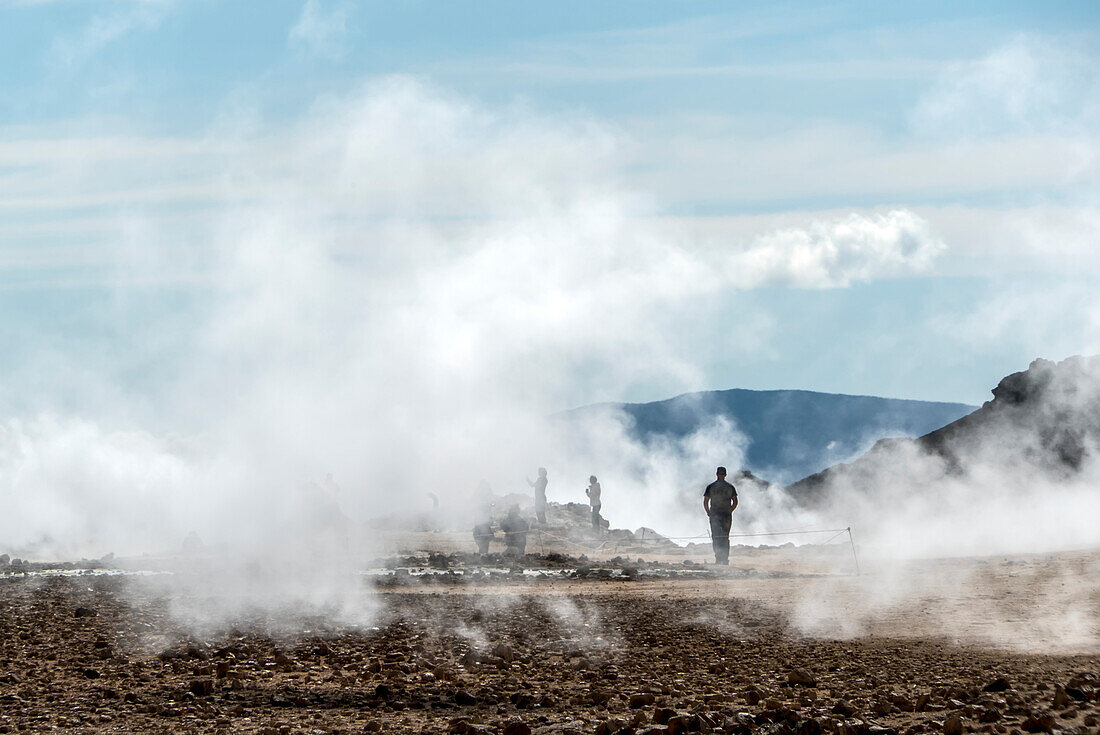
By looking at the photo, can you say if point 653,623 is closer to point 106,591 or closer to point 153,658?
point 153,658

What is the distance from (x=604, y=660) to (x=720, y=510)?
12.0m

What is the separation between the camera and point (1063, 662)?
34.9 ft

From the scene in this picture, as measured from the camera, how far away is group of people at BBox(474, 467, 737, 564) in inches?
926

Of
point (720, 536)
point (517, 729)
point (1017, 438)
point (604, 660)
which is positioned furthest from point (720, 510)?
point (1017, 438)

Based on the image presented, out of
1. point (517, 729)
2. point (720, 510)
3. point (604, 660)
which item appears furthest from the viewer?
point (720, 510)

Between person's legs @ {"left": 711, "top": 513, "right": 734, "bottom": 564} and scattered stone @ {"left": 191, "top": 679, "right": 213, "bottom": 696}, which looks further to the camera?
person's legs @ {"left": 711, "top": 513, "right": 734, "bottom": 564}

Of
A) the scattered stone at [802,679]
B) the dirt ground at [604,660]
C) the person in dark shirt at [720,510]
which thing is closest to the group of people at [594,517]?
the person in dark shirt at [720,510]

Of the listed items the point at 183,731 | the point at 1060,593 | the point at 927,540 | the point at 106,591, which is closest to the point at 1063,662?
the point at 1060,593

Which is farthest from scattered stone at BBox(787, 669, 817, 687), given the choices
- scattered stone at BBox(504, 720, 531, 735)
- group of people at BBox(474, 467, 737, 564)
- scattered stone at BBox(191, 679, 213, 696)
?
group of people at BBox(474, 467, 737, 564)

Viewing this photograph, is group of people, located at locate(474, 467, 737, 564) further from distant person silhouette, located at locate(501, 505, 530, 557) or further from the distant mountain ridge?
the distant mountain ridge

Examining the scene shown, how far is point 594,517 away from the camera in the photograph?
36.2 metres

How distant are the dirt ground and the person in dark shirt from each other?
3936mm

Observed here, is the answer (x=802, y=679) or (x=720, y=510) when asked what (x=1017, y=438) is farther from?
(x=802, y=679)

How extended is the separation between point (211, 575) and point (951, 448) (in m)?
29.6
